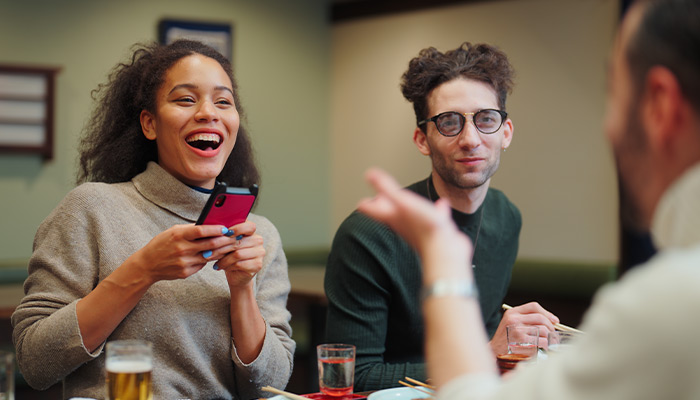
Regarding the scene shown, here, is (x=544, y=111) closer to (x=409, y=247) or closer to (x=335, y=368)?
(x=409, y=247)

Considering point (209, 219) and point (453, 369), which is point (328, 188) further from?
point (453, 369)

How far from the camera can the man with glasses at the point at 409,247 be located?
2.13 m

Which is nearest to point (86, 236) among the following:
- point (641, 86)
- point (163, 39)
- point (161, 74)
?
point (161, 74)

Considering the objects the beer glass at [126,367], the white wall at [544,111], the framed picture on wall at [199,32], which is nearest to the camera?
the beer glass at [126,367]

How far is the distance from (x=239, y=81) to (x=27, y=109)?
4.75 ft

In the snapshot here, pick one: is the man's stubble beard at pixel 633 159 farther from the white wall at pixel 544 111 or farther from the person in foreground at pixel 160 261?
the white wall at pixel 544 111

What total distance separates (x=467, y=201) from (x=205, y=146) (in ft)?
2.59

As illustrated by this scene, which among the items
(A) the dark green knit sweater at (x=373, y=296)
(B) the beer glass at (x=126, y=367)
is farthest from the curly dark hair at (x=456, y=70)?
(B) the beer glass at (x=126, y=367)

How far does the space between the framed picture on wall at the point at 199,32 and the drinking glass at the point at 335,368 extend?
4.03 meters

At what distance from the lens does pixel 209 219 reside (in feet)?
5.65

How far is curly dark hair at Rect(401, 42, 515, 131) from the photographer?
232cm

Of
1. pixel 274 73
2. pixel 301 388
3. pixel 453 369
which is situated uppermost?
pixel 274 73

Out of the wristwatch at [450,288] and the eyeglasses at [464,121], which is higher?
the eyeglasses at [464,121]

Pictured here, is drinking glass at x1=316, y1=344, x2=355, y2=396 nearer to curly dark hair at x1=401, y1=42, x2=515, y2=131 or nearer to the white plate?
the white plate
